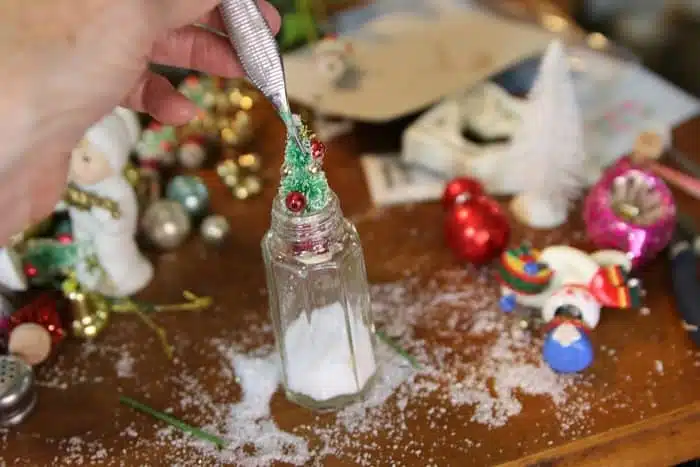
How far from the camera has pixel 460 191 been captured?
0.74 metres

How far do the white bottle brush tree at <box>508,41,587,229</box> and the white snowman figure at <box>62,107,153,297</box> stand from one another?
0.35 meters

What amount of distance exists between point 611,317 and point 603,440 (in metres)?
0.12

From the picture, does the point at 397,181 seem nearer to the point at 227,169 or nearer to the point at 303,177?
the point at 227,169

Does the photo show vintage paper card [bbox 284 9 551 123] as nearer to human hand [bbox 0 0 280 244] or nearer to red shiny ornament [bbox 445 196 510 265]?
Result: red shiny ornament [bbox 445 196 510 265]

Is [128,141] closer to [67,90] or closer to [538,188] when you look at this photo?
[67,90]

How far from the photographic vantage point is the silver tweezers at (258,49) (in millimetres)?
531

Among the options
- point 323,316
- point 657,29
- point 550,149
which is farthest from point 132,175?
point 657,29

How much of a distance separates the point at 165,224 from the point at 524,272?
33 centimetres

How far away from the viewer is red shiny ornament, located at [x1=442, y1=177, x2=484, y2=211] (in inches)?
28.9

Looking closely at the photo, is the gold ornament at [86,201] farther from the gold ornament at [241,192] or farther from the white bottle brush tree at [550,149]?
the white bottle brush tree at [550,149]

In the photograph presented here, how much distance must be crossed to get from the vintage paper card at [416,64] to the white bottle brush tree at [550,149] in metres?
0.14

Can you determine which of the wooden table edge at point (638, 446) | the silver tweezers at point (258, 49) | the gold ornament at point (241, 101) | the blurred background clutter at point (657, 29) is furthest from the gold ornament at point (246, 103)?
the blurred background clutter at point (657, 29)

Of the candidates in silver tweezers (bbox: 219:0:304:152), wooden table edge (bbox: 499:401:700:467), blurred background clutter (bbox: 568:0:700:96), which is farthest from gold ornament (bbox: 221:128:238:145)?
blurred background clutter (bbox: 568:0:700:96)

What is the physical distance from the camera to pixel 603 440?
0.58m
